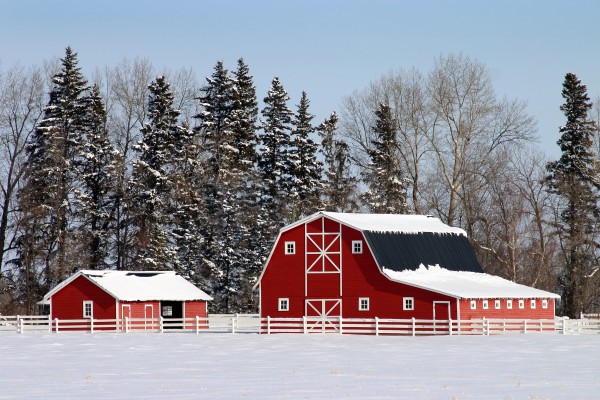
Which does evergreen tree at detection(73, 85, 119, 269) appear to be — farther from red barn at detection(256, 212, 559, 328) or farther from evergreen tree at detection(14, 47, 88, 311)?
red barn at detection(256, 212, 559, 328)

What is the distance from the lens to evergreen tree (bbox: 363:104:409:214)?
75.6 metres

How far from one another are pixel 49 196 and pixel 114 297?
13606 mm

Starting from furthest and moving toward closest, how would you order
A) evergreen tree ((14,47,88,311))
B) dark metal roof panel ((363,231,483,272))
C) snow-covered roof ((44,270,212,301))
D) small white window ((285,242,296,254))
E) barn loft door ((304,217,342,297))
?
1. evergreen tree ((14,47,88,311))
2. snow-covered roof ((44,270,212,301))
3. small white window ((285,242,296,254))
4. barn loft door ((304,217,342,297))
5. dark metal roof panel ((363,231,483,272))

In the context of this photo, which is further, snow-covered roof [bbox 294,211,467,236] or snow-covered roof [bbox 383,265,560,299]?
snow-covered roof [bbox 294,211,467,236]

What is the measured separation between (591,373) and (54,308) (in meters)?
37.8

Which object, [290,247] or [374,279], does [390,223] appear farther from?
[290,247]

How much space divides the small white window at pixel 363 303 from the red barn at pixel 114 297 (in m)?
11.7

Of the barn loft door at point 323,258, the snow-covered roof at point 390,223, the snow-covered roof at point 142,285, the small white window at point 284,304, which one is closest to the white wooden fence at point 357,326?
the small white window at point 284,304

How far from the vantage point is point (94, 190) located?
240ft

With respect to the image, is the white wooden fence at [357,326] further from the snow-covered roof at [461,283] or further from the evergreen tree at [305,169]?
the evergreen tree at [305,169]

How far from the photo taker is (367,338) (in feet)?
161

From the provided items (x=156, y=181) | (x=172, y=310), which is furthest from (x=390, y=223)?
(x=156, y=181)

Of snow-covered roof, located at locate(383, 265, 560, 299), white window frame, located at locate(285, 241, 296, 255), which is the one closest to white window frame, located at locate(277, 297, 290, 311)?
white window frame, located at locate(285, 241, 296, 255)

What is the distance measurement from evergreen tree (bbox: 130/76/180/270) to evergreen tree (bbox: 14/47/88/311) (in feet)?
14.6
